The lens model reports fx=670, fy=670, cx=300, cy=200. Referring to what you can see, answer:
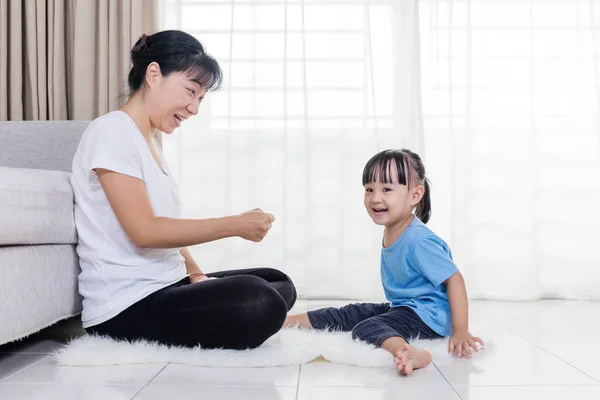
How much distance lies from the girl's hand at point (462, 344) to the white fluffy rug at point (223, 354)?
2cm

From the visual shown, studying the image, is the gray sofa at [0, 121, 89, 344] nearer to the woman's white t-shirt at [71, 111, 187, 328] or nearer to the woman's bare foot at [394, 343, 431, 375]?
the woman's white t-shirt at [71, 111, 187, 328]

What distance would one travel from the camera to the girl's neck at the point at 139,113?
5.50ft

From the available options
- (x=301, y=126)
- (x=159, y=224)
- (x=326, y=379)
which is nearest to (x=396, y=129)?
(x=301, y=126)

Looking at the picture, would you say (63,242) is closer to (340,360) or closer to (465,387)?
(340,360)

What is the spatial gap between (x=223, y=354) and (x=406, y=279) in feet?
1.83

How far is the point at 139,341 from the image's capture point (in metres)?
1.57

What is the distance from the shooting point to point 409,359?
1395 mm

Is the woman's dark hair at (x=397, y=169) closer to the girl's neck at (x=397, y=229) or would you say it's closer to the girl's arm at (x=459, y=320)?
the girl's neck at (x=397, y=229)

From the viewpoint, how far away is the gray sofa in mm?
1362

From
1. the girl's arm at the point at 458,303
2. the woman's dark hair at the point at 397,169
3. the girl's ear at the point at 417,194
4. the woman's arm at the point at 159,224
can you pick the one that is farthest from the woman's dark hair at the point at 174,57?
the girl's arm at the point at 458,303

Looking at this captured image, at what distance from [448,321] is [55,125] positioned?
132 cm

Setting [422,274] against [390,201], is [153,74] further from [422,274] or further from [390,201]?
A: [422,274]

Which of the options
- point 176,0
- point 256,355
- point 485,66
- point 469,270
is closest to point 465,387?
point 256,355

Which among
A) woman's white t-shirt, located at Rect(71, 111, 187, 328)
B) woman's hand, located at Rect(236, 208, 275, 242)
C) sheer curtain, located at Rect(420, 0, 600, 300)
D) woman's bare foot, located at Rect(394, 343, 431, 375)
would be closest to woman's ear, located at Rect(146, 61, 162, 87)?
woman's white t-shirt, located at Rect(71, 111, 187, 328)
